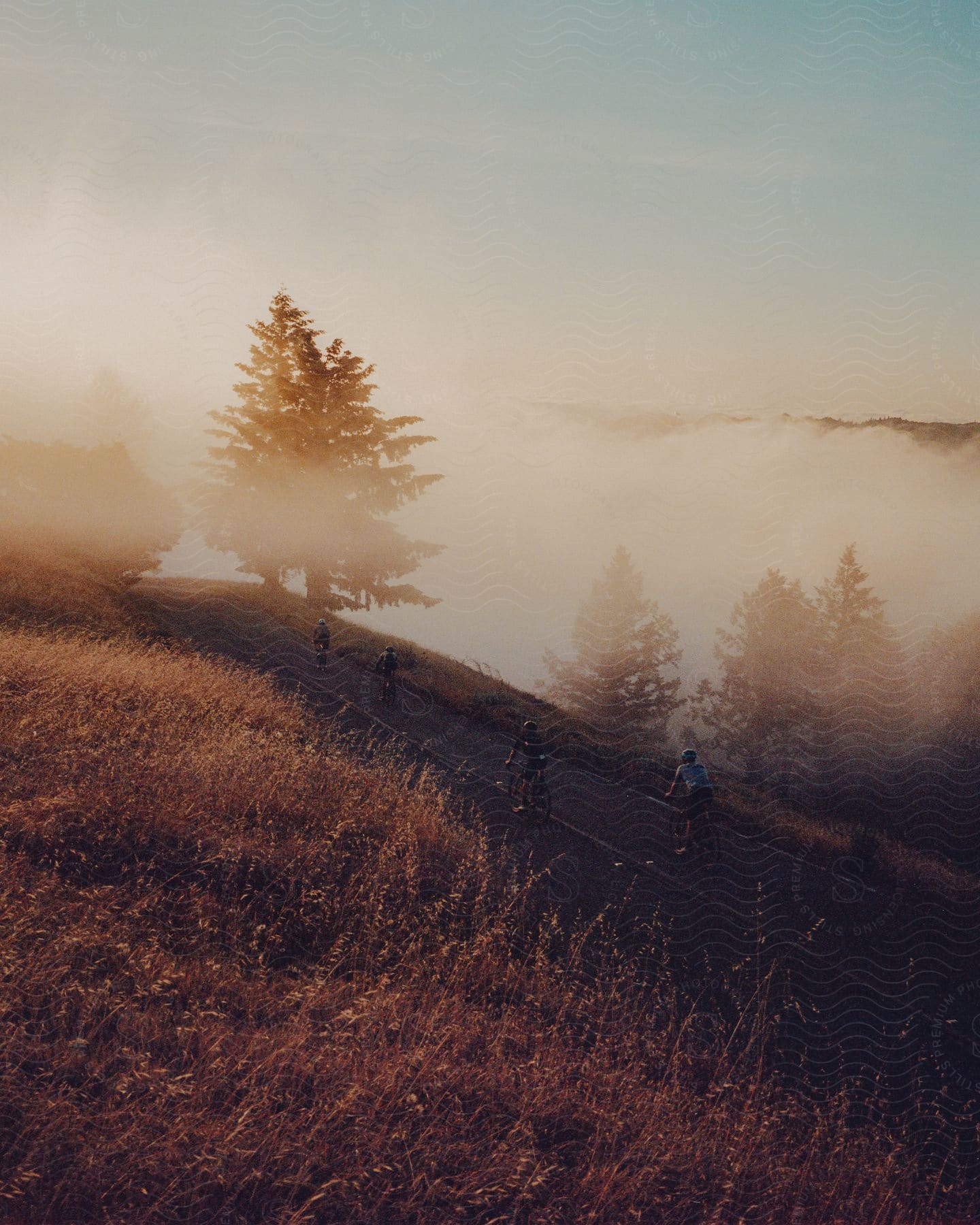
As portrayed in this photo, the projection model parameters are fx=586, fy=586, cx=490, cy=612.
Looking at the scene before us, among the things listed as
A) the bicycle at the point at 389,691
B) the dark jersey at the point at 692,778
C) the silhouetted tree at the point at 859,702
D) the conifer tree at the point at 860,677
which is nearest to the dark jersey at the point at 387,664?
the bicycle at the point at 389,691

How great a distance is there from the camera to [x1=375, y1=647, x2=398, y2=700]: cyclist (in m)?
15.8

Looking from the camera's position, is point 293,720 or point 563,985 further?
point 293,720

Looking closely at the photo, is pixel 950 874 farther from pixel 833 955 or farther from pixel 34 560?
pixel 34 560

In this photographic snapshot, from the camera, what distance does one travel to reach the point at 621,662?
1489 inches

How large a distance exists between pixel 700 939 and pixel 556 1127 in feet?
16.2

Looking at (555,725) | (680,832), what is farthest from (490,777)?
(555,725)

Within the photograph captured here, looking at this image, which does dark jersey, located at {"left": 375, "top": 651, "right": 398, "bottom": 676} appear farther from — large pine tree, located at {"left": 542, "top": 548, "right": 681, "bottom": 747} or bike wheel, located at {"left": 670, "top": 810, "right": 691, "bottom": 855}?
large pine tree, located at {"left": 542, "top": 548, "right": 681, "bottom": 747}

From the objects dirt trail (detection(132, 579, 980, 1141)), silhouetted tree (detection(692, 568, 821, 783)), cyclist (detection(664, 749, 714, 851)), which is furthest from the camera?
Answer: silhouetted tree (detection(692, 568, 821, 783))

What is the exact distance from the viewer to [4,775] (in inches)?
245

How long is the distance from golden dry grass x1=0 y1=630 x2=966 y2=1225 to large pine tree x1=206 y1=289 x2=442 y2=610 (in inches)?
648

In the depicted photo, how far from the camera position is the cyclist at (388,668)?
51.8 feet

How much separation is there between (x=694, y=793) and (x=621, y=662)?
27958mm

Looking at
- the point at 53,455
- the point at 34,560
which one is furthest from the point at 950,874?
the point at 53,455

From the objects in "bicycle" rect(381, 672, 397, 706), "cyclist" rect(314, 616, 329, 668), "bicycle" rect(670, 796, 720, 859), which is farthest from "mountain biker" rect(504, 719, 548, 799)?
"cyclist" rect(314, 616, 329, 668)
